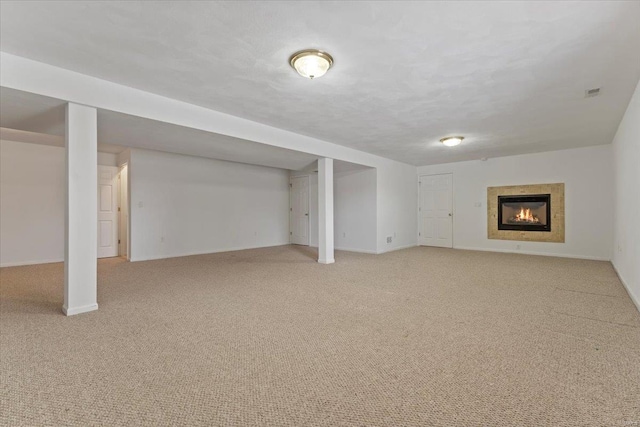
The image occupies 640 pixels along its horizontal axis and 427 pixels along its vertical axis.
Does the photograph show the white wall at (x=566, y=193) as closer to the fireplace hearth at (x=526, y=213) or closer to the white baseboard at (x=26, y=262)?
the fireplace hearth at (x=526, y=213)

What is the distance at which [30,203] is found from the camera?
5750 millimetres

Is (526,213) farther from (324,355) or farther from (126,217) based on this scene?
(126,217)

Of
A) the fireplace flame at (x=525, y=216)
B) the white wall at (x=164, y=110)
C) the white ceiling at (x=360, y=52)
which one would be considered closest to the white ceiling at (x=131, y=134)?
the white wall at (x=164, y=110)

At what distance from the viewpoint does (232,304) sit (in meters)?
3.27

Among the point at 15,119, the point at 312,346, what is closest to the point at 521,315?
the point at 312,346

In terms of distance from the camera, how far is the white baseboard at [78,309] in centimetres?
291

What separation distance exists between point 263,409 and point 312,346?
77 centimetres

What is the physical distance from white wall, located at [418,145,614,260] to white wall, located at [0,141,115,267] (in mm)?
8997

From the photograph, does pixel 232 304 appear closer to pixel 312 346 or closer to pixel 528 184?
pixel 312 346

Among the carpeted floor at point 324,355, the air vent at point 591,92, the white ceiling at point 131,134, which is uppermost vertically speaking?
the air vent at point 591,92

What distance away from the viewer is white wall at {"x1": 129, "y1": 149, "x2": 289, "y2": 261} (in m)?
6.21

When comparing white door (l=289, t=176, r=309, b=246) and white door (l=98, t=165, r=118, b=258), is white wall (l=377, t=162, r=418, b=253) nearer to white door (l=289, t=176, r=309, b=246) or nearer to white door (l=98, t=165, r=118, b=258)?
white door (l=289, t=176, r=309, b=246)

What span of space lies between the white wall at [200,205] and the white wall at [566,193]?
5.03 meters

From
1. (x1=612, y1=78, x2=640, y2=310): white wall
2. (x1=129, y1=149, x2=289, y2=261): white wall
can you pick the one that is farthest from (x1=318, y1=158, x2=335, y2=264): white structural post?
(x1=612, y1=78, x2=640, y2=310): white wall
